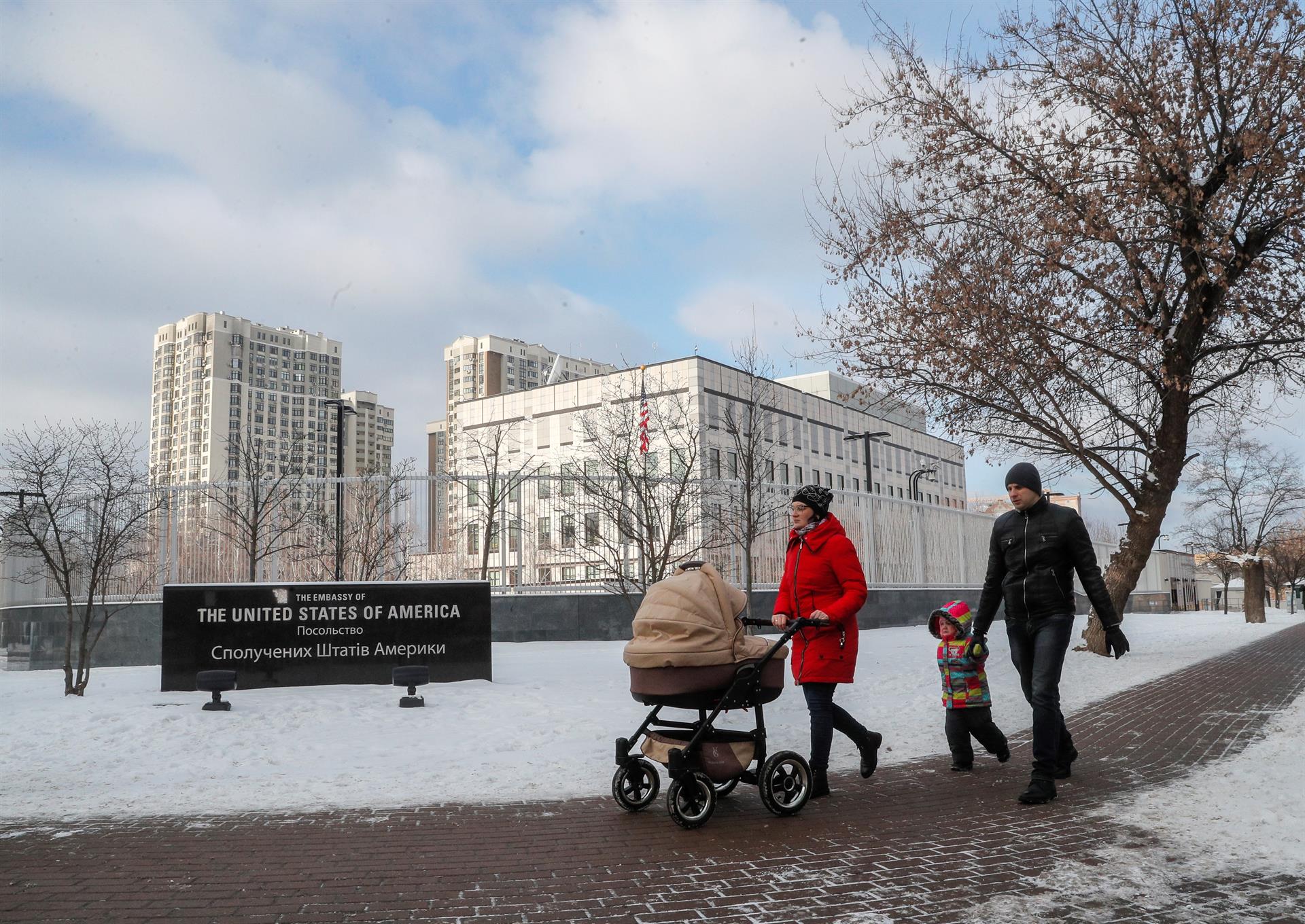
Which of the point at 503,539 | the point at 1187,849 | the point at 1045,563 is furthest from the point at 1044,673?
the point at 503,539

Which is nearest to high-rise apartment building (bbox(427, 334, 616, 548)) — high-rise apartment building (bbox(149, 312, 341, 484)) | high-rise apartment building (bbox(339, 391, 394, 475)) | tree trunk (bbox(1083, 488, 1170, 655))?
high-rise apartment building (bbox(339, 391, 394, 475))

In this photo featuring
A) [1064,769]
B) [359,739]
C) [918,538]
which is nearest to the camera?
[1064,769]

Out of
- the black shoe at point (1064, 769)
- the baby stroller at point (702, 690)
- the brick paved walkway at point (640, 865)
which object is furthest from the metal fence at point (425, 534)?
the brick paved walkway at point (640, 865)

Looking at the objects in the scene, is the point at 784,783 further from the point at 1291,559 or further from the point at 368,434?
the point at 368,434

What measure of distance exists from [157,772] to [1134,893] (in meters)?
6.94

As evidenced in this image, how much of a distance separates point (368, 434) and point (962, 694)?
10625cm

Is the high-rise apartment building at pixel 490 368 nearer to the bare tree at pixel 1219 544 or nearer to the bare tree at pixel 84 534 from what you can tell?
the bare tree at pixel 1219 544

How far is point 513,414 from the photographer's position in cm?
9331

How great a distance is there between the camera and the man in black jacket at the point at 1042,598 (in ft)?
20.7

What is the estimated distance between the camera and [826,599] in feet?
21.4

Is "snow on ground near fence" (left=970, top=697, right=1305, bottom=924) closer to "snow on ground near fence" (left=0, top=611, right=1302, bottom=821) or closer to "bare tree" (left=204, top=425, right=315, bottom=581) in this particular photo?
"snow on ground near fence" (left=0, top=611, right=1302, bottom=821)

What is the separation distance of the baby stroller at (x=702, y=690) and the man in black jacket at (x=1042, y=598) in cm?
151

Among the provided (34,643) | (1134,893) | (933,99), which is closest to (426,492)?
(34,643)

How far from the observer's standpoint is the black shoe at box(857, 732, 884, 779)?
7.00 meters
